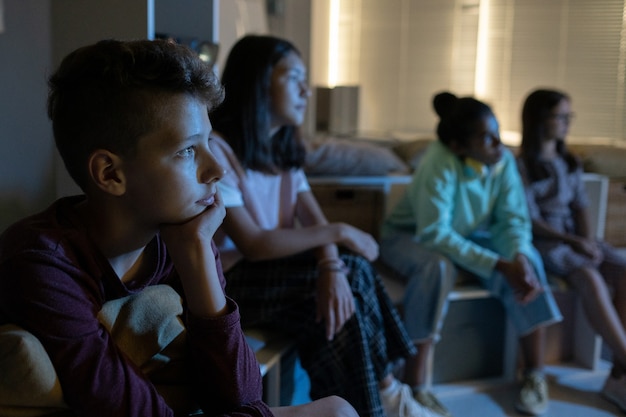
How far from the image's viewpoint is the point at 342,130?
11.4 ft

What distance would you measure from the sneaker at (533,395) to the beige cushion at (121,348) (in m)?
1.39

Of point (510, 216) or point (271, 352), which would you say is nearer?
point (271, 352)

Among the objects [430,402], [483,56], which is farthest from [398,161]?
A: [483,56]

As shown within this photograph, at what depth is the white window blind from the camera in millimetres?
3367

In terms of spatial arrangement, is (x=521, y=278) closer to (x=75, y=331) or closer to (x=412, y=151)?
(x=412, y=151)

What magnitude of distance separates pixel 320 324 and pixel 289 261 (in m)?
0.17

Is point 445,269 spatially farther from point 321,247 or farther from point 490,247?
point 321,247

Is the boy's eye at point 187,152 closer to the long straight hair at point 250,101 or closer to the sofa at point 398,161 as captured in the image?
the long straight hair at point 250,101

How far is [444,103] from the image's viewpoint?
2207 millimetres

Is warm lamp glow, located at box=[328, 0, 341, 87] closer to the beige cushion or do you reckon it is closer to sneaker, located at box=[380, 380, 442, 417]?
sneaker, located at box=[380, 380, 442, 417]

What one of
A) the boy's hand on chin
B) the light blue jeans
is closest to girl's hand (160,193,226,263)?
the boy's hand on chin

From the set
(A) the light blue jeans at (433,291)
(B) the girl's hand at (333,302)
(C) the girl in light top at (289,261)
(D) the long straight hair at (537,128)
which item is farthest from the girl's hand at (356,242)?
(D) the long straight hair at (537,128)

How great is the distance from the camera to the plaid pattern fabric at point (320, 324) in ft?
4.71

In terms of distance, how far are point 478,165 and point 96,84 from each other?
1519 millimetres
